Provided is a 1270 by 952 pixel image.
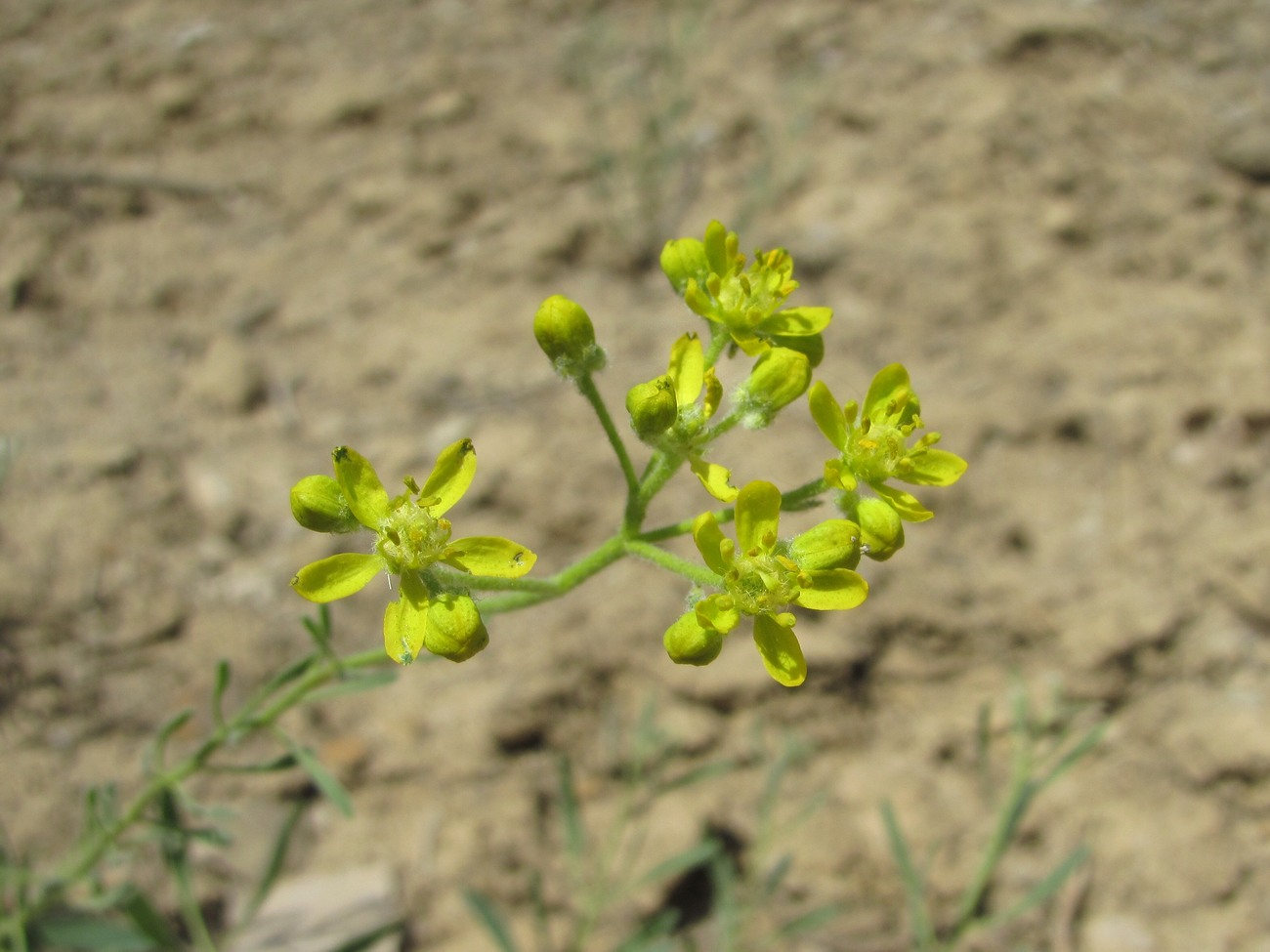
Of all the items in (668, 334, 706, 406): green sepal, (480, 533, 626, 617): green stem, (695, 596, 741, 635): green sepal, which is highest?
(668, 334, 706, 406): green sepal

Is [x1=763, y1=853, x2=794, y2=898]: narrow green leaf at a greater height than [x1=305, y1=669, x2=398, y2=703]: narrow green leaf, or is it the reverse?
[x1=305, y1=669, x2=398, y2=703]: narrow green leaf

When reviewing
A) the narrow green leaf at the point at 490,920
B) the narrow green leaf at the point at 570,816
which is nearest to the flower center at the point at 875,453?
the narrow green leaf at the point at 570,816

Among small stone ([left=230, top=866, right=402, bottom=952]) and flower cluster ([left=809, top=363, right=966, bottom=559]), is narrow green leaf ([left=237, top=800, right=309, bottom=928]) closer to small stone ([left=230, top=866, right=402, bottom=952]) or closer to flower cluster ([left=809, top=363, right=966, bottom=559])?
small stone ([left=230, top=866, right=402, bottom=952])

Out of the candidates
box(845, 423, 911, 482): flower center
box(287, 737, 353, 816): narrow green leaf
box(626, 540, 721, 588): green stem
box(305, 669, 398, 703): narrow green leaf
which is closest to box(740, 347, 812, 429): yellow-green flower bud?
box(845, 423, 911, 482): flower center

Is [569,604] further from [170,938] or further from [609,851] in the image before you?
[170,938]

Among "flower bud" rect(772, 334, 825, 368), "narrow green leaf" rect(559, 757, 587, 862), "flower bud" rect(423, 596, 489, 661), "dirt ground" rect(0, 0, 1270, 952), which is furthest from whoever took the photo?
"dirt ground" rect(0, 0, 1270, 952)
